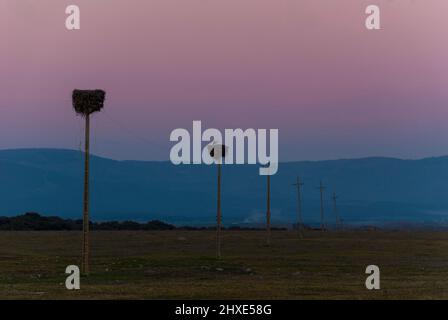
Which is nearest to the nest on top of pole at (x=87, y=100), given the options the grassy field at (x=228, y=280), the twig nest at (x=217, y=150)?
the grassy field at (x=228, y=280)

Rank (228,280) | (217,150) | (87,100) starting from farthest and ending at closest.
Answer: (217,150), (87,100), (228,280)

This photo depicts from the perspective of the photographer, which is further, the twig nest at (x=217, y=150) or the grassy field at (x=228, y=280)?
the twig nest at (x=217, y=150)

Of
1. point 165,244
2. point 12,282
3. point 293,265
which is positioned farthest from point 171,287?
point 165,244

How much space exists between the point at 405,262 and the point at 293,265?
9.52 meters

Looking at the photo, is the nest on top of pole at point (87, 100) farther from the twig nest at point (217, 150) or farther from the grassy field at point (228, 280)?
the twig nest at point (217, 150)

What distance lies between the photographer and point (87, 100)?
48938 millimetres

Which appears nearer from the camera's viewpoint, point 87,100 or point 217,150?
point 87,100

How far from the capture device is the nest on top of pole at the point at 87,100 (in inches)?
1927

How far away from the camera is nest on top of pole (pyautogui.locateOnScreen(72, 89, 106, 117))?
4894cm

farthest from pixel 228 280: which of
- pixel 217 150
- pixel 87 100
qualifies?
pixel 217 150

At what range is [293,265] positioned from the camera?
6175 cm

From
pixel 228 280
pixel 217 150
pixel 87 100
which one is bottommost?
pixel 228 280

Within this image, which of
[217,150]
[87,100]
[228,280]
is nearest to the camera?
[228,280]

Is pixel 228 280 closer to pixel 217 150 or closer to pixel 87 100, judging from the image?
pixel 87 100
